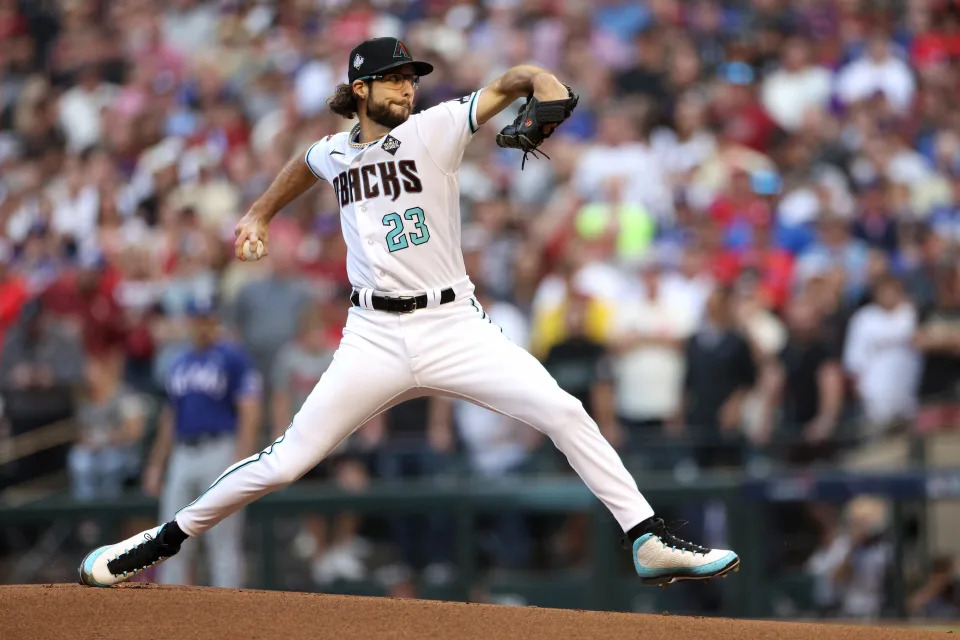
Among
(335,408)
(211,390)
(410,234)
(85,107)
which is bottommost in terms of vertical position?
(211,390)

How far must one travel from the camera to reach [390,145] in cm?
529

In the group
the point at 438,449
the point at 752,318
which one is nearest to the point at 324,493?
the point at 438,449

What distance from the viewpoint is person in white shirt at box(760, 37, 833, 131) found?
11.7 metres

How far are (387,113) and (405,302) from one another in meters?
0.71

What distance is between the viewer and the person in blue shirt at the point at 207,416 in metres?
9.23

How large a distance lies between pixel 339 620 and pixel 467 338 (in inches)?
44.1

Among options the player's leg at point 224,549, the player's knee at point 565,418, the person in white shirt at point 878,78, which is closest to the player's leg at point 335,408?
the player's knee at point 565,418

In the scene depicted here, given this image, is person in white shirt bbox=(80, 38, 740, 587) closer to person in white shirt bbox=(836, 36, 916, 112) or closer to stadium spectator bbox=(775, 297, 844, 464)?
stadium spectator bbox=(775, 297, 844, 464)

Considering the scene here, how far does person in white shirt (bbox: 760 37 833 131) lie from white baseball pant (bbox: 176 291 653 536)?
7005mm

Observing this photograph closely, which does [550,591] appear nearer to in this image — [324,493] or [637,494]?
[324,493]

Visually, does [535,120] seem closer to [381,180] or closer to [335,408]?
[381,180]

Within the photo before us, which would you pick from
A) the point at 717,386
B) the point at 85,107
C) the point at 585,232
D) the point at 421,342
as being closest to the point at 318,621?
the point at 421,342

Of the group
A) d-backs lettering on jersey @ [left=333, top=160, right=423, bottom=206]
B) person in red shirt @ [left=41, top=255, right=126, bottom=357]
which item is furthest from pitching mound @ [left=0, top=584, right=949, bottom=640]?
person in red shirt @ [left=41, top=255, right=126, bottom=357]

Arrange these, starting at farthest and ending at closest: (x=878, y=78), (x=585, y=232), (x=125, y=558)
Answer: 1. (x=878, y=78)
2. (x=585, y=232)
3. (x=125, y=558)
